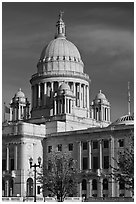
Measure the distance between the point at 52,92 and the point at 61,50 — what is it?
10.2 m

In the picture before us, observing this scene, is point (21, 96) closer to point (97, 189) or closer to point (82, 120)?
point (82, 120)

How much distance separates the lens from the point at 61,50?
417 feet

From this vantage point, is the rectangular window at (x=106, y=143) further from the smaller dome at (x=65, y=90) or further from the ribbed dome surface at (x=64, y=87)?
the ribbed dome surface at (x=64, y=87)

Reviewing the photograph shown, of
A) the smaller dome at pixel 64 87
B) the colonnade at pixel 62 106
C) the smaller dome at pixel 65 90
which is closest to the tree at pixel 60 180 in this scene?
the colonnade at pixel 62 106

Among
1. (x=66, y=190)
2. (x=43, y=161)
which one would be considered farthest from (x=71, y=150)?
(x=66, y=190)

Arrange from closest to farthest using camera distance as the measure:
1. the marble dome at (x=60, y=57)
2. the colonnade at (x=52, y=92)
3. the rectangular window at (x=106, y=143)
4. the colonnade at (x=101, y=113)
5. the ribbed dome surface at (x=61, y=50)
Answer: the rectangular window at (x=106, y=143) < the colonnade at (x=52, y=92) < the marble dome at (x=60, y=57) < the ribbed dome surface at (x=61, y=50) < the colonnade at (x=101, y=113)

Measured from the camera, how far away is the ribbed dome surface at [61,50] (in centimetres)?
12669

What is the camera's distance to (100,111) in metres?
128

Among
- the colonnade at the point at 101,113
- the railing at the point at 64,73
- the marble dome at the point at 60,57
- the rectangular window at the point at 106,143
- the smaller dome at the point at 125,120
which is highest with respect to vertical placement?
the marble dome at the point at 60,57

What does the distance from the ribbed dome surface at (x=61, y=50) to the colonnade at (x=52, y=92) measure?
21.3 ft

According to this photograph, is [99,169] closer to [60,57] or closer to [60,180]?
[60,180]

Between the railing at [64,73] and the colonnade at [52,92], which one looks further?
the colonnade at [52,92]

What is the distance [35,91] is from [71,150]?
2596 centimetres

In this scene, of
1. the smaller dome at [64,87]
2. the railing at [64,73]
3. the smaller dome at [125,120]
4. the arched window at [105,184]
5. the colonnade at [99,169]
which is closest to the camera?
the colonnade at [99,169]
